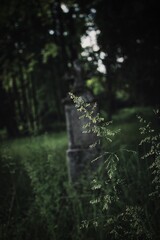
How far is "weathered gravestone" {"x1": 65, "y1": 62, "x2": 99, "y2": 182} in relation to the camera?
5.25m

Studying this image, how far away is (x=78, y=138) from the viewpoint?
534 centimetres

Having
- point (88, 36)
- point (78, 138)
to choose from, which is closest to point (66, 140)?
point (88, 36)

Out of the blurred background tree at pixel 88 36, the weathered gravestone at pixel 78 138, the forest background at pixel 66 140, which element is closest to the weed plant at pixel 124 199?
the forest background at pixel 66 140

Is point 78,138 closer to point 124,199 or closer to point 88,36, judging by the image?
point 124,199

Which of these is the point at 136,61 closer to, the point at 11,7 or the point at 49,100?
the point at 11,7

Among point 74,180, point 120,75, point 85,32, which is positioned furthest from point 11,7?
point 74,180

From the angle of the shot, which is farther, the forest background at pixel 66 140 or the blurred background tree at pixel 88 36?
the blurred background tree at pixel 88 36

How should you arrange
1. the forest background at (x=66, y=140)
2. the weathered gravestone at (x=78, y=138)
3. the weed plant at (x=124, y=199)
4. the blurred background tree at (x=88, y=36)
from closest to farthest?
the weed plant at (x=124, y=199), the forest background at (x=66, y=140), the weathered gravestone at (x=78, y=138), the blurred background tree at (x=88, y=36)

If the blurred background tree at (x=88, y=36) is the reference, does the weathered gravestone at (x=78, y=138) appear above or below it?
below

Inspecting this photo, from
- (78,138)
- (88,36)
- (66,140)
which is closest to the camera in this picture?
(78,138)

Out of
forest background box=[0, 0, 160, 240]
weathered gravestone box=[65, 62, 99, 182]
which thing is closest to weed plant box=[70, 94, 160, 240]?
forest background box=[0, 0, 160, 240]

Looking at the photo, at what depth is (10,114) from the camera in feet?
58.0

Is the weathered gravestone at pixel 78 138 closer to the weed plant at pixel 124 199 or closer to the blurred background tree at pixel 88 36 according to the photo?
the blurred background tree at pixel 88 36

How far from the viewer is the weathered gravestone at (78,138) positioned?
5.25 m
